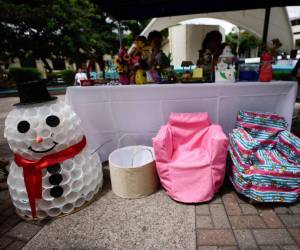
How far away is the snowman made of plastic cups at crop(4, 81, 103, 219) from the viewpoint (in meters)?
1.61

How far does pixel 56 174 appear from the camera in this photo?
1738 mm

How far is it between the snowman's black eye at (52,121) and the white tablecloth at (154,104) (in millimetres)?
767

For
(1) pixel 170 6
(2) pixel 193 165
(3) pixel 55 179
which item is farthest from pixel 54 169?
(1) pixel 170 6

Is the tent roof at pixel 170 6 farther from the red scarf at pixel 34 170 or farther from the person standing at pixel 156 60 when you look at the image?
the red scarf at pixel 34 170

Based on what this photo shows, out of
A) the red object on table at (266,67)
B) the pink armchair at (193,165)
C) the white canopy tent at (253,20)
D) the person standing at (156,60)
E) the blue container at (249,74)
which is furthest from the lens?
the white canopy tent at (253,20)

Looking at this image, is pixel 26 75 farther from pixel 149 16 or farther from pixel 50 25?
pixel 149 16

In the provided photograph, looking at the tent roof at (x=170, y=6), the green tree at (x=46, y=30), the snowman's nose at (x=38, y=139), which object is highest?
the green tree at (x=46, y=30)

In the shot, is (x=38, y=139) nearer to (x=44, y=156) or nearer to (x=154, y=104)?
(x=44, y=156)

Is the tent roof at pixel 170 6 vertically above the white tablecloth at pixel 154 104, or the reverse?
the tent roof at pixel 170 6

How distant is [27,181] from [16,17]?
1167 centimetres

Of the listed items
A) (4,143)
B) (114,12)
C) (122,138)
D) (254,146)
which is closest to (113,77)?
(122,138)

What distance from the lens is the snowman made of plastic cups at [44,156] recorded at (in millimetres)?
1608

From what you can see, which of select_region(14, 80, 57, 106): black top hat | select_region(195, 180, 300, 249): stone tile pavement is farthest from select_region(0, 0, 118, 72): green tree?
select_region(195, 180, 300, 249): stone tile pavement

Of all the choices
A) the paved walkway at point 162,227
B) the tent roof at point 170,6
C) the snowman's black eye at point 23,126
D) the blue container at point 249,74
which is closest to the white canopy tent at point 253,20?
the tent roof at point 170,6
